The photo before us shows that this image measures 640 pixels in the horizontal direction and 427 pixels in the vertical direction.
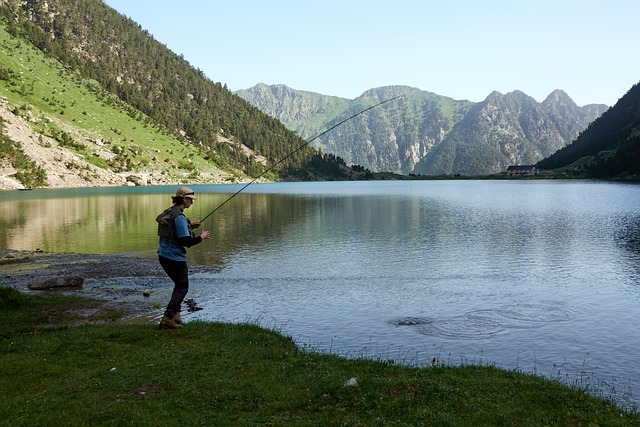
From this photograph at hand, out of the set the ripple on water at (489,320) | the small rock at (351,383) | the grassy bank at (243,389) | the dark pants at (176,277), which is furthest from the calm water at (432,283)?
the small rock at (351,383)

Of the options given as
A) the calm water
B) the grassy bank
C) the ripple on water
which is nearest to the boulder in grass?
the calm water

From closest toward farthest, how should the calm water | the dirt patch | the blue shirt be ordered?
1. the blue shirt
2. the calm water
3. the dirt patch

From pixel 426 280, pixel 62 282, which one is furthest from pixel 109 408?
pixel 426 280

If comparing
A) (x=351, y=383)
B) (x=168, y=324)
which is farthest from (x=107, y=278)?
(x=351, y=383)

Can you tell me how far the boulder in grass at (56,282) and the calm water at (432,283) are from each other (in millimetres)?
7691

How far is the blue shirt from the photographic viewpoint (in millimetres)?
17578

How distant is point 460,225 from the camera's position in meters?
70.0

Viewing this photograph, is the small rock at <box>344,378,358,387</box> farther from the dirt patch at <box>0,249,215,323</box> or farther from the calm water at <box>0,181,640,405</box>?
the dirt patch at <box>0,249,215,323</box>

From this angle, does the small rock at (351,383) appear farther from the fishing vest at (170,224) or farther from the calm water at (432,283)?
the fishing vest at (170,224)

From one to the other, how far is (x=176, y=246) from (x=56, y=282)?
63.3 feet

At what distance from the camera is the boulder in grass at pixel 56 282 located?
32188mm

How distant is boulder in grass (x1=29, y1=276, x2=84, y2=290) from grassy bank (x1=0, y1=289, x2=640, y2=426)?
1593 cm

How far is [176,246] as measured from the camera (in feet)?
59.2

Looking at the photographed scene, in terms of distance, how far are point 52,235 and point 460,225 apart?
173ft
